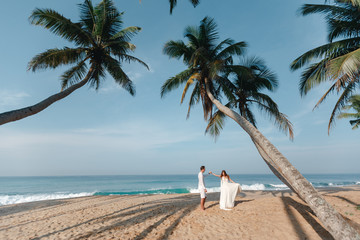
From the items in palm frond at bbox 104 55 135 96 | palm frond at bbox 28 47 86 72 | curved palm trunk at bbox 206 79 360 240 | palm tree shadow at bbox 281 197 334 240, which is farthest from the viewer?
palm frond at bbox 104 55 135 96

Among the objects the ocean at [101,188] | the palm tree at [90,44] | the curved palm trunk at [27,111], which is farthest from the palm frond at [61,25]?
the ocean at [101,188]

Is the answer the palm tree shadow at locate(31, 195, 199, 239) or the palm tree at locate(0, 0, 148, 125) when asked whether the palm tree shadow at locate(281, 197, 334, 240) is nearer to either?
the palm tree shadow at locate(31, 195, 199, 239)

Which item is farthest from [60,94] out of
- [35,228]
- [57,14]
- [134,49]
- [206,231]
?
[206,231]

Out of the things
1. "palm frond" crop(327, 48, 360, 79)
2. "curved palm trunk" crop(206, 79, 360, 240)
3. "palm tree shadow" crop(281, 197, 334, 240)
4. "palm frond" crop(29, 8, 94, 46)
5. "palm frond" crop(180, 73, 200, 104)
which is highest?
"palm frond" crop(29, 8, 94, 46)

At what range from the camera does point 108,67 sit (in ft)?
30.9

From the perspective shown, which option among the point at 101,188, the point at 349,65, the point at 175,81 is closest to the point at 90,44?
the point at 175,81

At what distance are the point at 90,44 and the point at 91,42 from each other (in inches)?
18.5

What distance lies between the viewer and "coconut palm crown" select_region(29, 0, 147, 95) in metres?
7.29

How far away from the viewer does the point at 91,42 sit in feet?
26.3

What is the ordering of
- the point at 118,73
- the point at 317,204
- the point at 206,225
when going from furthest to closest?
the point at 118,73
the point at 206,225
the point at 317,204

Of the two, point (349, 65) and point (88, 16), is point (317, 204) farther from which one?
point (88, 16)

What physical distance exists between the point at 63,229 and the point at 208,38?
11485mm

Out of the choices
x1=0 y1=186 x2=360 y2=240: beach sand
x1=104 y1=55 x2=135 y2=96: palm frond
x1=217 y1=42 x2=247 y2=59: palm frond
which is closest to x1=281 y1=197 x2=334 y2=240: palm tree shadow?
x1=0 y1=186 x2=360 y2=240: beach sand

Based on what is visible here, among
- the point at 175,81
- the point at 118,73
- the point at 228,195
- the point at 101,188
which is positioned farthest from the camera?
the point at 101,188
